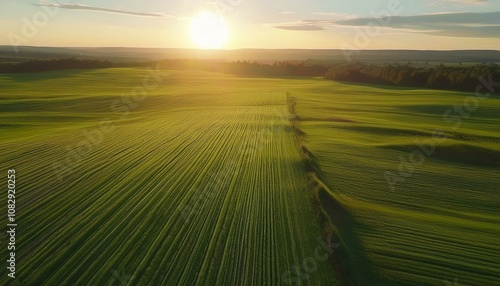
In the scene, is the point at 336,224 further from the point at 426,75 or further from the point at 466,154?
the point at 426,75

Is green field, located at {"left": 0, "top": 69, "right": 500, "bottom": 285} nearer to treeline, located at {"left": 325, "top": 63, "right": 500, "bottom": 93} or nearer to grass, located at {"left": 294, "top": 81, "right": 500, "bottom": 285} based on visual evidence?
grass, located at {"left": 294, "top": 81, "right": 500, "bottom": 285}

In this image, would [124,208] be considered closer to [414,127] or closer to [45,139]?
[45,139]

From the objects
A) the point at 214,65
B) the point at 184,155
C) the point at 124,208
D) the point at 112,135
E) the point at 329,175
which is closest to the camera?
the point at 124,208

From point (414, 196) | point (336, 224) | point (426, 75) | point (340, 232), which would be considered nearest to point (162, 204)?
point (336, 224)

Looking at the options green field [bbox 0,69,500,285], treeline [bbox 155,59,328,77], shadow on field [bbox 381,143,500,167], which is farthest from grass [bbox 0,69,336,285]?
treeline [bbox 155,59,328,77]

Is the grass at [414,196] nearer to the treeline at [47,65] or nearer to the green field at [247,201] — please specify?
the green field at [247,201]

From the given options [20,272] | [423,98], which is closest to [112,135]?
[20,272]
